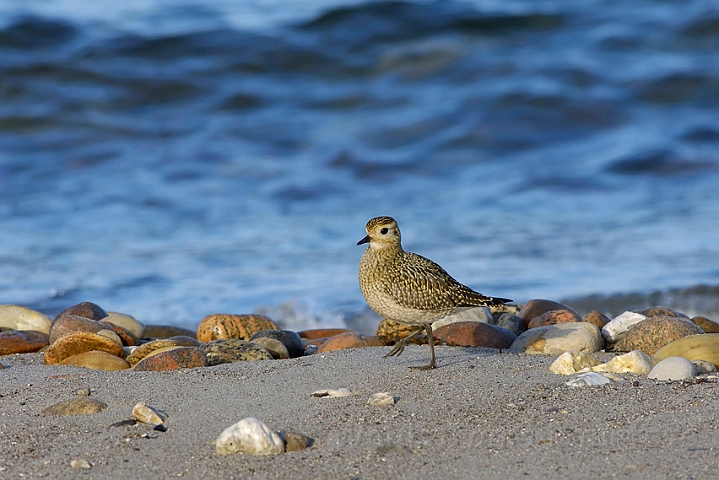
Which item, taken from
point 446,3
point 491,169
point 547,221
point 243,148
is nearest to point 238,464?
point 547,221

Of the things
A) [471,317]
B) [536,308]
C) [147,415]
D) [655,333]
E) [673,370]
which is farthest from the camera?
[536,308]

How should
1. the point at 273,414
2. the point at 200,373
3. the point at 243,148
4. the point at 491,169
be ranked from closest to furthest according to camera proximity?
the point at 273,414, the point at 200,373, the point at 491,169, the point at 243,148

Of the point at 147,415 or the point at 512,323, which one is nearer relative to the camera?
the point at 147,415

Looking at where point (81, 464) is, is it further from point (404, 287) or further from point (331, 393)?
point (404, 287)

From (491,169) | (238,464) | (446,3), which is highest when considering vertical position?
(446,3)

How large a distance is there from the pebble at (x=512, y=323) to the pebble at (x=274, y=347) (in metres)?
1.65

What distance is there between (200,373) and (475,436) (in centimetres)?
189

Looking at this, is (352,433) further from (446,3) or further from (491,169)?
(446,3)

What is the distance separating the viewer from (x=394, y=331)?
618cm

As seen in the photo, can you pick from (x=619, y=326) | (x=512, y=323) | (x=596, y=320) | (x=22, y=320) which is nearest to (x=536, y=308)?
(x=512, y=323)

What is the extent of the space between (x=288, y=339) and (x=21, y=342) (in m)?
1.86

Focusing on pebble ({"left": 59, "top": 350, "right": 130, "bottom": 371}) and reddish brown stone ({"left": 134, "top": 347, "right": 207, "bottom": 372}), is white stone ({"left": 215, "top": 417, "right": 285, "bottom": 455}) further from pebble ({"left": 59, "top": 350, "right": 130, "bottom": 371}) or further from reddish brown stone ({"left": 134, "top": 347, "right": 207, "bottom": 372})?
pebble ({"left": 59, "top": 350, "right": 130, "bottom": 371})

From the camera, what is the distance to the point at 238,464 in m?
3.55

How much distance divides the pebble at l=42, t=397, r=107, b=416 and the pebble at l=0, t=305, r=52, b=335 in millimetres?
2448
